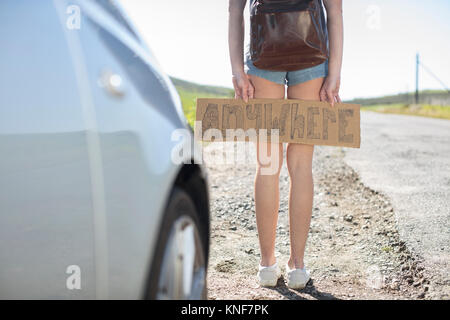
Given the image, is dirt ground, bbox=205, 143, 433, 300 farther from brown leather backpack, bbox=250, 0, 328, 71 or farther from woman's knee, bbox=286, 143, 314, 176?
brown leather backpack, bbox=250, 0, 328, 71

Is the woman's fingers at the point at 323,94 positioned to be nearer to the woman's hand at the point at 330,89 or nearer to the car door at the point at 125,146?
the woman's hand at the point at 330,89

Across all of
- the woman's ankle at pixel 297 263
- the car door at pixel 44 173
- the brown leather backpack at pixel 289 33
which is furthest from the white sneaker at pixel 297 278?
the car door at pixel 44 173

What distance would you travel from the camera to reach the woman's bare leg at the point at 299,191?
8.68 feet

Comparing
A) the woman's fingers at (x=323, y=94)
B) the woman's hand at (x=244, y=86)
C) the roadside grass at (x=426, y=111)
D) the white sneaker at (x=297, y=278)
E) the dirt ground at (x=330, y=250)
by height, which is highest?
the woman's hand at (x=244, y=86)

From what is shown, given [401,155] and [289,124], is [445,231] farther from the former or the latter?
[401,155]

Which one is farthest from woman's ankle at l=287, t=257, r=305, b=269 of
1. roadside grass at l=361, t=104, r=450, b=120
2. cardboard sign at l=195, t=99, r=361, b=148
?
roadside grass at l=361, t=104, r=450, b=120

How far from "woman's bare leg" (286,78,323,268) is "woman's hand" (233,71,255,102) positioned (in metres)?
0.21

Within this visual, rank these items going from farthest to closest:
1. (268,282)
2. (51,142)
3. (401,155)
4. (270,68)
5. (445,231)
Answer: (401,155) < (445,231) < (268,282) < (270,68) < (51,142)

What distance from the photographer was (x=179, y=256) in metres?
1.57

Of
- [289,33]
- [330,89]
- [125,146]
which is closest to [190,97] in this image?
[330,89]

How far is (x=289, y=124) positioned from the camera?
8.57ft

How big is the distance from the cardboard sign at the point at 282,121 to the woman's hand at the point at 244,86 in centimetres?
4
